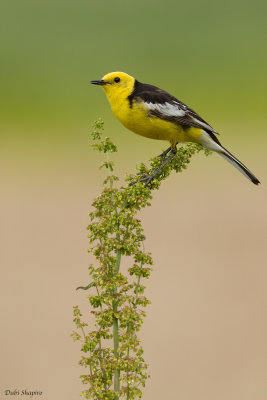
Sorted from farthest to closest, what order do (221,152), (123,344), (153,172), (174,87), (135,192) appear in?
(174,87), (221,152), (153,172), (135,192), (123,344)

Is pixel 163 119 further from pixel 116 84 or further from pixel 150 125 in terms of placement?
pixel 116 84

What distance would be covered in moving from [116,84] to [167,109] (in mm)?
374

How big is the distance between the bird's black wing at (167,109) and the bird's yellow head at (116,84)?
8cm

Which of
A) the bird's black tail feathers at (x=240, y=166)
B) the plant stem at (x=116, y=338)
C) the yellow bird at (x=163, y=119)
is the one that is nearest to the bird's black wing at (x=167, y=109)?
the yellow bird at (x=163, y=119)

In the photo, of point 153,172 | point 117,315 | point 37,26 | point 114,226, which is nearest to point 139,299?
point 117,315

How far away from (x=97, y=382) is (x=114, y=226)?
44cm

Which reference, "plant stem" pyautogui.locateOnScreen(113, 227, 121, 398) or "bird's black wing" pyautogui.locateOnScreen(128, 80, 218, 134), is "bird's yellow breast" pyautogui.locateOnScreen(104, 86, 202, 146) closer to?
"bird's black wing" pyautogui.locateOnScreen(128, 80, 218, 134)

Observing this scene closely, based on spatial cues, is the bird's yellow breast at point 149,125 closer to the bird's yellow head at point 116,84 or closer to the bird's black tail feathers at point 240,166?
the bird's yellow head at point 116,84

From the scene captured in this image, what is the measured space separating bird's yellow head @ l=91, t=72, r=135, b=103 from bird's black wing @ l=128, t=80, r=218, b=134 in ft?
0.26

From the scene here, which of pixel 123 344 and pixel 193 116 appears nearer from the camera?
pixel 123 344

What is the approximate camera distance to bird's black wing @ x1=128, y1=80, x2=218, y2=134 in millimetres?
3791

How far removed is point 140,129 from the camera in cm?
384

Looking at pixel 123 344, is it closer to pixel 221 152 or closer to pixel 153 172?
pixel 153 172

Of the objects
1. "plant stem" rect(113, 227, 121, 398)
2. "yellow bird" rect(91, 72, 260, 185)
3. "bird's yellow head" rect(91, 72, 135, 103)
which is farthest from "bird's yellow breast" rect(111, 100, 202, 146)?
"plant stem" rect(113, 227, 121, 398)
